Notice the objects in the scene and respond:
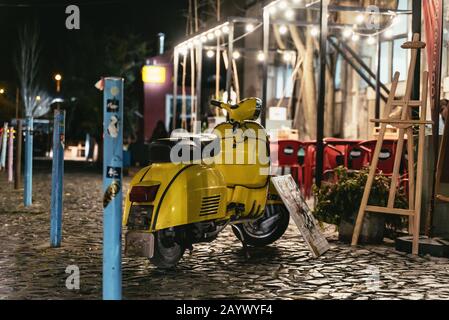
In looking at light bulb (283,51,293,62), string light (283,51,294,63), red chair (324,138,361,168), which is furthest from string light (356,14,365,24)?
red chair (324,138,361,168)

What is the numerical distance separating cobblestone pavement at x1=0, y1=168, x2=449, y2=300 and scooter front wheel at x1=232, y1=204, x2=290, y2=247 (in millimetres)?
154

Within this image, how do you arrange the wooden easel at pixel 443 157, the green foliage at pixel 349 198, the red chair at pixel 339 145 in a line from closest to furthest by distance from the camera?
the wooden easel at pixel 443 157, the green foliage at pixel 349 198, the red chair at pixel 339 145

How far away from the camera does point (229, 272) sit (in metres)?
7.85

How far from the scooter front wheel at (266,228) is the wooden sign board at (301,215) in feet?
1.31

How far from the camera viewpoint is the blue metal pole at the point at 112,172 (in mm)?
5414

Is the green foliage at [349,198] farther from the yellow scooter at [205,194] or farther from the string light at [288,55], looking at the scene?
the string light at [288,55]

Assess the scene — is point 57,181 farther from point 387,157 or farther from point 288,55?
point 288,55

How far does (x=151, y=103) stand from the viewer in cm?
3878

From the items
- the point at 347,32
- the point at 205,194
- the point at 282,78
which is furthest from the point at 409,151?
the point at 282,78

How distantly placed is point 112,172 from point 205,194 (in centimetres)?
257

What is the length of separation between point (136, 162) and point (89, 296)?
2588 cm

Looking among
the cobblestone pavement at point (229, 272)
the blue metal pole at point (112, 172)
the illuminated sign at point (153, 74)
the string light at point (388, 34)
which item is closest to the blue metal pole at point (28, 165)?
the cobblestone pavement at point (229, 272)

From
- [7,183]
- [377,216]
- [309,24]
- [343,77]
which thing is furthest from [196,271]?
[343,77]

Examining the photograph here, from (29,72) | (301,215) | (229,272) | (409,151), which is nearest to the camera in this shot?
(229,272)
